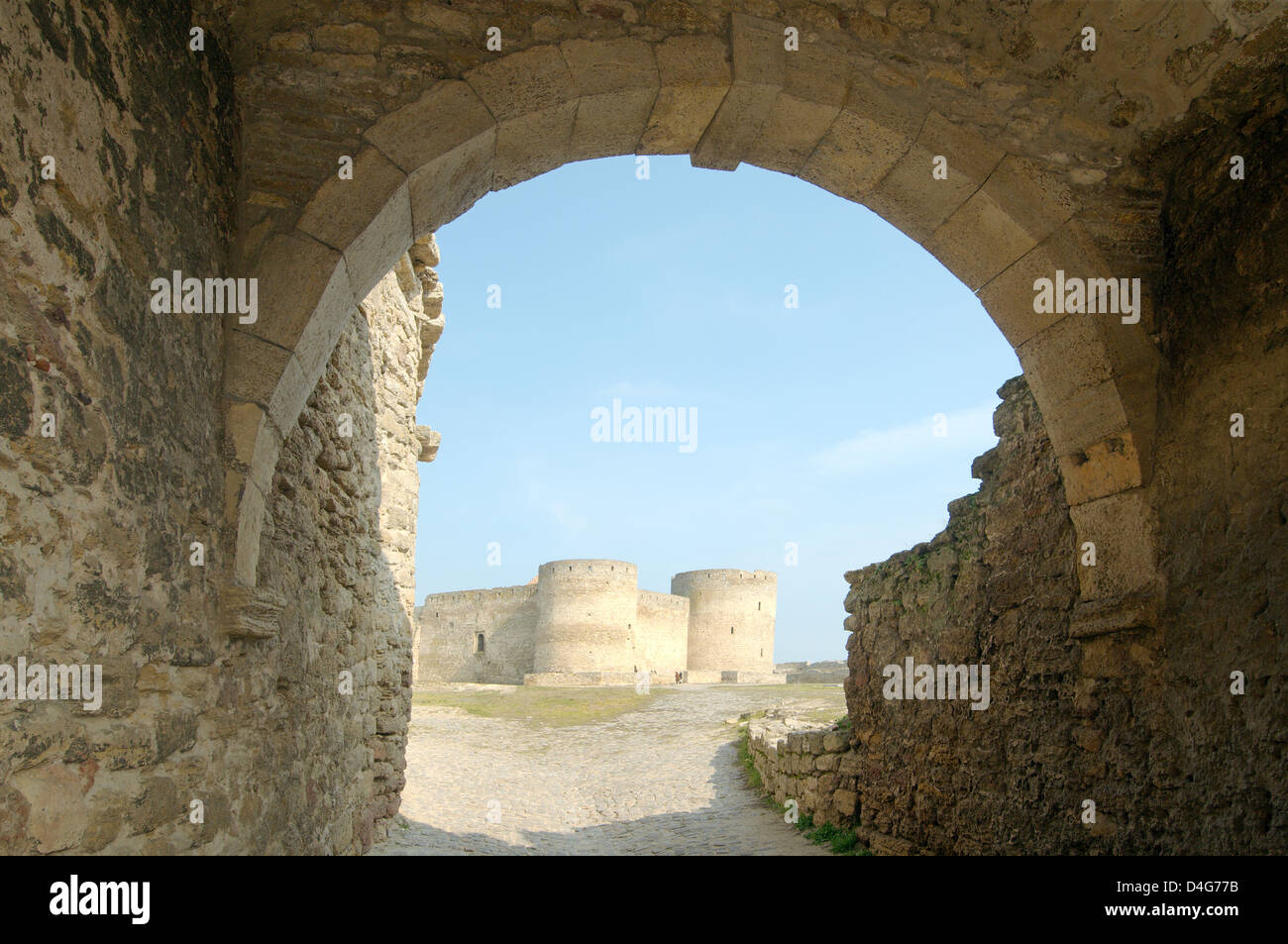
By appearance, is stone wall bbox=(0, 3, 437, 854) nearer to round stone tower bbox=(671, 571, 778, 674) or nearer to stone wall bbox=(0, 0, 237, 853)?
stone wall bbox=(0, 0, 237, 853)

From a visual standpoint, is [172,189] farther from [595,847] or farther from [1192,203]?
[595,847]

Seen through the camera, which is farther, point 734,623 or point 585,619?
point 734,623

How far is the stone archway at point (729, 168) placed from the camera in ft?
9.86

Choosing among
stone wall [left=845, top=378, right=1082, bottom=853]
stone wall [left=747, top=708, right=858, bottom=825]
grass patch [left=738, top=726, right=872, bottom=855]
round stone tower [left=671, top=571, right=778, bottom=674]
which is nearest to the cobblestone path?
grass patch [left=738, top=726, right=872, bottom=855]

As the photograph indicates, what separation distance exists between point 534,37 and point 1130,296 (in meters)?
2.66

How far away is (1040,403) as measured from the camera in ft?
12.5

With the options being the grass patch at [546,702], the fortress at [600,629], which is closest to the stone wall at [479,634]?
the fortress at [600,629]

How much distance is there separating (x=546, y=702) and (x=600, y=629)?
8213 millimetres

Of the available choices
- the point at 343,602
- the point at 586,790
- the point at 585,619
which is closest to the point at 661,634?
the point at 585,619

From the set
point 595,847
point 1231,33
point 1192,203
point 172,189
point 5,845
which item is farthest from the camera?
point 595,847

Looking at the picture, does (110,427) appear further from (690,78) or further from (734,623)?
(734,623)

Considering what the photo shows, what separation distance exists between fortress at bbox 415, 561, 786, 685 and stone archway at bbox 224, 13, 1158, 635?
20.0 m

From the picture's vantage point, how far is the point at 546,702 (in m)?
16.7
